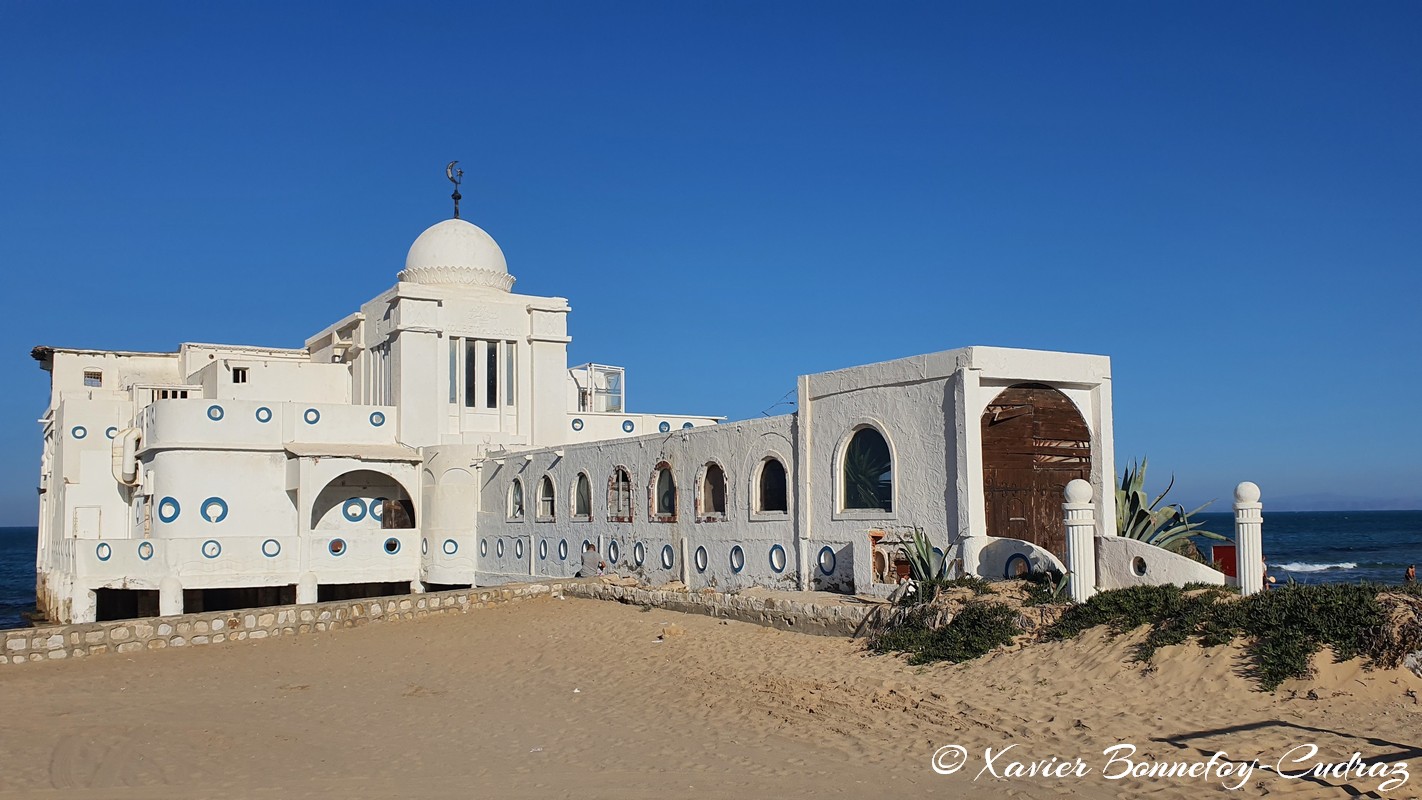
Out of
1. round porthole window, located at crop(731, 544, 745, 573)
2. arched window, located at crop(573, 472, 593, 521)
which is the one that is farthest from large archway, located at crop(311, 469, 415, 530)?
round porthole window, located at crop(731, 544, 745, 573)

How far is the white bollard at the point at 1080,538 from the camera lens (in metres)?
11.6

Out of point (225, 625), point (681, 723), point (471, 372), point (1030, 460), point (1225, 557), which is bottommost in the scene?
point (681, 723)

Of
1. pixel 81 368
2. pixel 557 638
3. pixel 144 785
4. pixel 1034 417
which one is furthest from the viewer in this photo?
pixel 81 368

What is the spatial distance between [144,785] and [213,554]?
56.0 feet

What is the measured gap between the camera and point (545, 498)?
2430 centimetres

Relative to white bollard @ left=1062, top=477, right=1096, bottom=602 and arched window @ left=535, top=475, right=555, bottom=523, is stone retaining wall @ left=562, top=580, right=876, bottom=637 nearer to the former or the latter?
white bollard @ left=1062, top=477, right=1096, bottom=602

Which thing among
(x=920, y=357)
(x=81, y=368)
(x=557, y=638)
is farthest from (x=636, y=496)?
(x=81, y=368)

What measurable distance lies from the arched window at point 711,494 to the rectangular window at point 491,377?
10.7 meters

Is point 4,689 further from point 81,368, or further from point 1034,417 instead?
point 81,368

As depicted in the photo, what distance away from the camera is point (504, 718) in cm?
1065

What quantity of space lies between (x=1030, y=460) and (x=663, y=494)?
7.74m

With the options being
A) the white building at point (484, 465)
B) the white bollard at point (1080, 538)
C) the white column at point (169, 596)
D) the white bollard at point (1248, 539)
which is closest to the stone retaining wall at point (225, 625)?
the white building at point (484, 465)

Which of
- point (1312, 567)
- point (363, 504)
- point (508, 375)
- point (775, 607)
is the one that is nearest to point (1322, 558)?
point (1312, 567)

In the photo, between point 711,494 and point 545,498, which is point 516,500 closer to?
point 545,498
